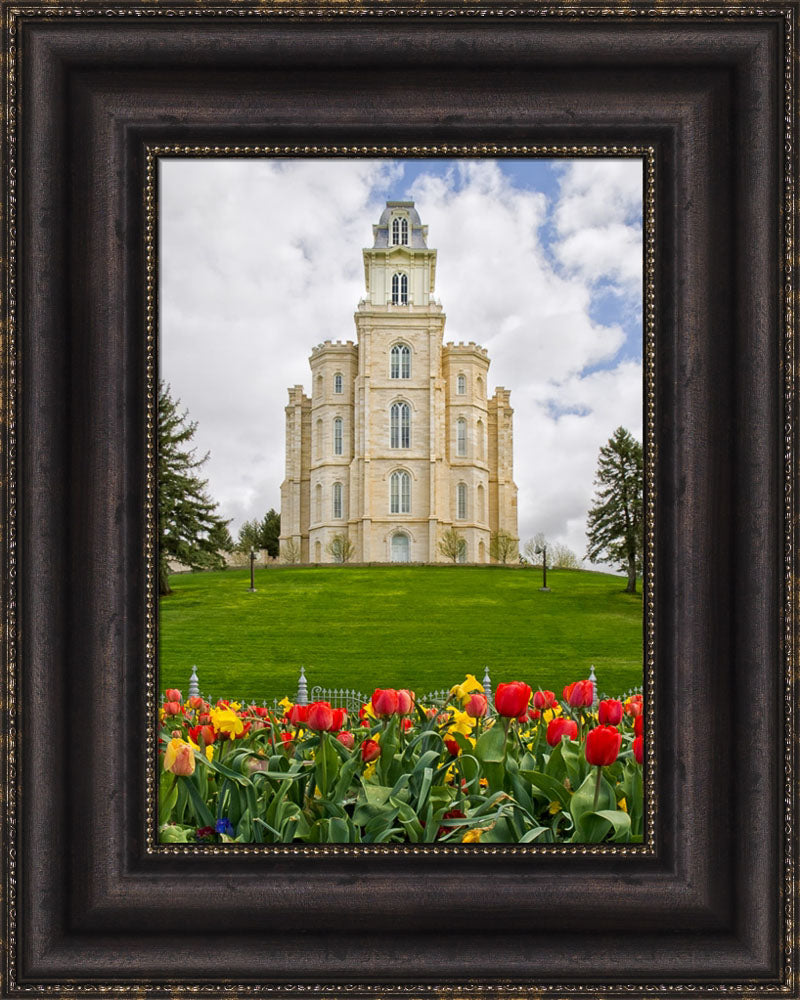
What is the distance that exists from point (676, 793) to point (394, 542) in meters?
1.28

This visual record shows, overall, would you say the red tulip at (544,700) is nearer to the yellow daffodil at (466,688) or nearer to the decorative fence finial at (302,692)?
the yellow daffodil at (466,688)

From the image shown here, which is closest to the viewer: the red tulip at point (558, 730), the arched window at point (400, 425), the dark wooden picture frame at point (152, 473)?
the dark wooden picture frame at point (152, 473)

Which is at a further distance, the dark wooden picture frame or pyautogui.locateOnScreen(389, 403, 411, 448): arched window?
pyautogui.locateOnScreen(389, 403, 411, 448): arched window

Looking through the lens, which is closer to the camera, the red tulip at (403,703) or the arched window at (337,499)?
the red tulip at (403,703)

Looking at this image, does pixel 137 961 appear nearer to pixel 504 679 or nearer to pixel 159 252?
pixel 504 679

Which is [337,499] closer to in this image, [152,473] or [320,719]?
[152,473]

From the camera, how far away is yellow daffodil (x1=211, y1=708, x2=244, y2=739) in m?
1.98

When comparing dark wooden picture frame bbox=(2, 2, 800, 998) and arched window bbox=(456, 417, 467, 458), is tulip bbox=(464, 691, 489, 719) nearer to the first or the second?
dark wooden picture frame bbox=(2, 2, 800, 998)

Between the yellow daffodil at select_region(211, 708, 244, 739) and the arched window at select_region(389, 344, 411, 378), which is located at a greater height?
the arched window at select_region(389, 344, 411, 378)

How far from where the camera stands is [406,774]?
6.04 ft

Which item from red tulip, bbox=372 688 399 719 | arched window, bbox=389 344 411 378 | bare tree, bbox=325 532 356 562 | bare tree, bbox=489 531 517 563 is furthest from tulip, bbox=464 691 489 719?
arched window, bbox=389 344 411 378

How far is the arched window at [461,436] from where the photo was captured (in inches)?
90.3

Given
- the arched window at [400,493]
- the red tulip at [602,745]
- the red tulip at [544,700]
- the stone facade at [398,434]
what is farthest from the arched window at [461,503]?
the red tulip at [602,745]

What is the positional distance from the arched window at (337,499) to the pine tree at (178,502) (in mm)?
465
